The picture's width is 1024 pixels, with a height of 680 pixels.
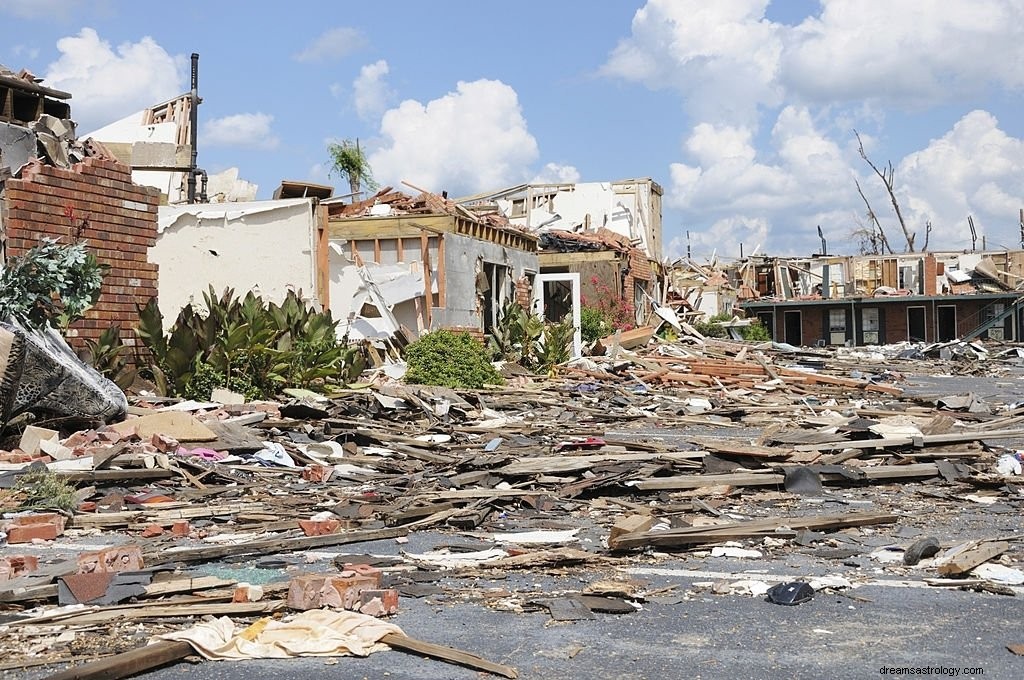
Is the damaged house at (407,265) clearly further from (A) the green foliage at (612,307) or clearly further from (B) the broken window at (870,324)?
(B) the broken window at (870,324)

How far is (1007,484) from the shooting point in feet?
27.5

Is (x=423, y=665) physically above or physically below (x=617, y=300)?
below

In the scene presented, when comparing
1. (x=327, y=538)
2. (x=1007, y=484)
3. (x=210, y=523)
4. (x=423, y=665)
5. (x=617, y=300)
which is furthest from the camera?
(x=617, y=300)

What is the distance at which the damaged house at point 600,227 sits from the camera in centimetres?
3125

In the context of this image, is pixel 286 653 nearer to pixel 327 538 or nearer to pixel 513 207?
pixel 327 538

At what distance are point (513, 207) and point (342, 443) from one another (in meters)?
33.7

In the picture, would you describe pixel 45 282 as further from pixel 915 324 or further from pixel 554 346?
pixel 915 324

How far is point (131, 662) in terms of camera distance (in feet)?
12.4

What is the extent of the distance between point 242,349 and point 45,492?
580 cm

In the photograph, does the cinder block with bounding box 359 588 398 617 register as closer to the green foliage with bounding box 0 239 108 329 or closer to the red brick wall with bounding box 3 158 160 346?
the green foliage with bounding box 0 239 108 329

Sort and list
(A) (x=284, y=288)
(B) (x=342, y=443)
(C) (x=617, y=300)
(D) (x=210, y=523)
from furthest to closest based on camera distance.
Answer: (C) (x=617, y=300) < (A) (x=284, y=288) < (B) (x=342, y=443) < (D) (x=210, y=523)

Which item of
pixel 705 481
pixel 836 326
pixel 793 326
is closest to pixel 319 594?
pixel 705 481

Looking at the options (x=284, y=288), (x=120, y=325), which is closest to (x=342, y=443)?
(x=120, y=325)

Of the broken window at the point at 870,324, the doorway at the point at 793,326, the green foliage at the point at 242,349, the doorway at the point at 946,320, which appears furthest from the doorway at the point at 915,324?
the green foliage at the point at 242,349
